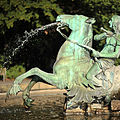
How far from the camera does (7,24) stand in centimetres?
1400

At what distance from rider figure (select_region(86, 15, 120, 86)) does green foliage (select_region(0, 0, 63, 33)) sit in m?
7.41

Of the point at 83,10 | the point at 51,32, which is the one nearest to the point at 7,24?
the point at 51,32

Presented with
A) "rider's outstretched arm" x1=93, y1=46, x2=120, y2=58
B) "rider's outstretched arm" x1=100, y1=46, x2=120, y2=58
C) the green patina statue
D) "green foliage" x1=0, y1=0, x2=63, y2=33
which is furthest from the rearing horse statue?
"green foliage" x1=0, y1=0, x2=63, y2=33

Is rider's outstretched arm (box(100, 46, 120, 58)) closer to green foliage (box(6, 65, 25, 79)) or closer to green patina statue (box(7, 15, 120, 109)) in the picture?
green patina statue (box(7, 15, 120, 109))

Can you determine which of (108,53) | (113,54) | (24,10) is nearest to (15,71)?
(24,10)

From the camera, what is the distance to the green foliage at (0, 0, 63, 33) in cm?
1399

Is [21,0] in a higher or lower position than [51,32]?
higher

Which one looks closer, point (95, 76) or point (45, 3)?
point (95, 76)

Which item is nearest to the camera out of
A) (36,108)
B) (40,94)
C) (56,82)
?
(56,82)

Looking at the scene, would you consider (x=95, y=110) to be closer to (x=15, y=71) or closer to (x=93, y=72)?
(x=93, y=72)

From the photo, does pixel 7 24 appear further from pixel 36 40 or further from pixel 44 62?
pixel 44 62

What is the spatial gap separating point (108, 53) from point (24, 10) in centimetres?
783

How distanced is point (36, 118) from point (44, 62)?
35.3ft

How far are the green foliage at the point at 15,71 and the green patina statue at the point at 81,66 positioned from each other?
943cm
